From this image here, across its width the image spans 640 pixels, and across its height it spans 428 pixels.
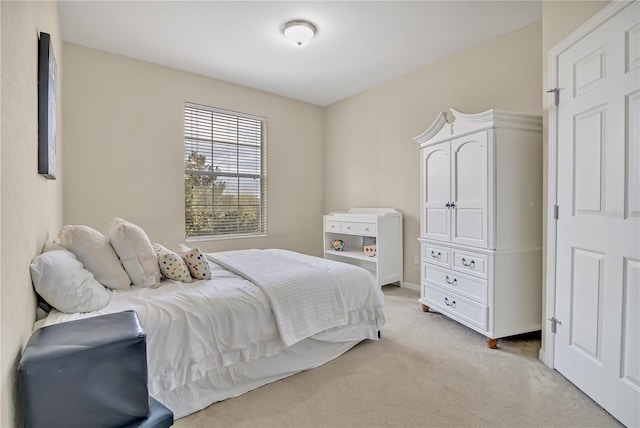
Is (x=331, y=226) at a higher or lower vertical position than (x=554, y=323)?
higher

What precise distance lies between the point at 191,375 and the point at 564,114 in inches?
97.8

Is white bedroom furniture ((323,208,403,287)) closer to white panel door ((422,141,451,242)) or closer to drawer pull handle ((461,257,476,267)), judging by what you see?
white panel door ((422,141,451,242))

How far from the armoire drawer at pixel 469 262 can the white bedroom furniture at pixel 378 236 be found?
114 cm

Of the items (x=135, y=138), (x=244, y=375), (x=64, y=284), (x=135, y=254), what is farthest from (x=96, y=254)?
(x=135, y=138)

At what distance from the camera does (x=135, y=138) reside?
343 centimetres

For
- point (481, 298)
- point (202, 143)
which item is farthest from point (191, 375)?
point (202, 143)

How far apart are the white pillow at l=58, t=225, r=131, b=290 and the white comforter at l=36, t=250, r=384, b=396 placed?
0.09 m

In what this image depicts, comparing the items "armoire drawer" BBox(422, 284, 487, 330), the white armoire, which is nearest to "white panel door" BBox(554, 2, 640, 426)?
A: the white armoire

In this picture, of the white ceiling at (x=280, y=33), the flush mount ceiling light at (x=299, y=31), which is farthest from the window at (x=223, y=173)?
the flush mount ceiling light at (x=299, y=31)

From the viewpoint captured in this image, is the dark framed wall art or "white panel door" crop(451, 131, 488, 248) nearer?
the dark framed wall art

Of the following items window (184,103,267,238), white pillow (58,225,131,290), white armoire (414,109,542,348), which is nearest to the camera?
white pillow (58,225,131,290)

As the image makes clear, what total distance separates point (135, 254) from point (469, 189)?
2.38 meters

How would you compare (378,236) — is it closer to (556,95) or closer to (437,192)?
(437,192)

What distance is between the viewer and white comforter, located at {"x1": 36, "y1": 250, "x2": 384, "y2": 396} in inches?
57.4
